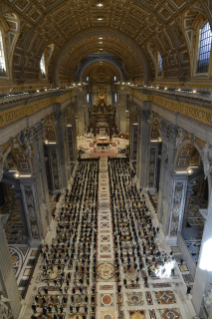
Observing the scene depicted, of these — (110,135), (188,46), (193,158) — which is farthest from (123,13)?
(110,135)

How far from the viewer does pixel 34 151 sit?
49.0 ft

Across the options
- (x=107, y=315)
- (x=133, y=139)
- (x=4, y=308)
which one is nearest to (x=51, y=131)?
(x=133, y=139)

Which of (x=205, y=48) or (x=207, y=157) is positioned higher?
(x=205, y=48)

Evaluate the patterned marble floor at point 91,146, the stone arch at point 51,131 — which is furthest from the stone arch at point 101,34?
the patterned marble floor at point 91,146

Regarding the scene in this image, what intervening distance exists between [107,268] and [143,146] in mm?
12000

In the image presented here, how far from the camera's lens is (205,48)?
482 inches

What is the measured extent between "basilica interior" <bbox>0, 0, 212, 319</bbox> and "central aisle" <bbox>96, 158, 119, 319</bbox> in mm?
57

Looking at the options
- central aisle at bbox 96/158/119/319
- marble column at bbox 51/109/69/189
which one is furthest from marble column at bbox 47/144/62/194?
central aisle at bbox 96/158/119/319

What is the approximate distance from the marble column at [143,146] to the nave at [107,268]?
2349mm

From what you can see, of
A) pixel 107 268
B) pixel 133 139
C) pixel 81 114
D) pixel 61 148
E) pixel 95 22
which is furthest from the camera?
→ pixel 81 114

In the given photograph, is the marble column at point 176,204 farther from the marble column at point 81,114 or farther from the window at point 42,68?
the marble column at point 81,114

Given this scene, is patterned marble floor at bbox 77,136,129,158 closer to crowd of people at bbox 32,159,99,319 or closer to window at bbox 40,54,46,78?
crowd of people at bbox 32,159,99,319

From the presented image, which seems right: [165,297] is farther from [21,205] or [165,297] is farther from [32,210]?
[21,205]

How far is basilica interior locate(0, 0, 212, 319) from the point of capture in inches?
447
